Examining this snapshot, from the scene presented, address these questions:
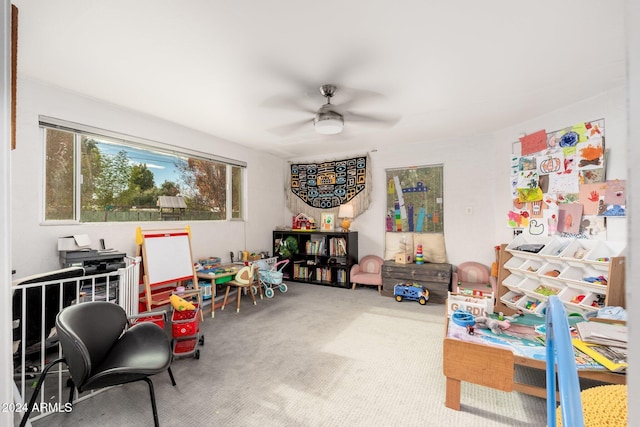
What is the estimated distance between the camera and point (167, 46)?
2.06 meters

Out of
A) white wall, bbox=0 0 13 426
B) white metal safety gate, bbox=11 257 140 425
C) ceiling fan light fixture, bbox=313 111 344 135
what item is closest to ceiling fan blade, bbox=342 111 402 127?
ceiling fan light fixture, bbox=313 111 344 135

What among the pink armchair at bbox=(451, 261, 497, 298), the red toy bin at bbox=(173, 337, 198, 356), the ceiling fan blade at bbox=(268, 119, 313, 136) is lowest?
the red toy bin at bbox=(173, 337, 198, 356)

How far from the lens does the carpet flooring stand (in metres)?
1.76

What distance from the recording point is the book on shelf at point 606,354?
5.50 feet

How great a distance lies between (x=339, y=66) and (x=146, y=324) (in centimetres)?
249

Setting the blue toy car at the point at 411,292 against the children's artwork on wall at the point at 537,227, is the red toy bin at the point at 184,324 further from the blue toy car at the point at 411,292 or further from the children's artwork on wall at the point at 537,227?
the children's artwork on wall at the point at 537,227

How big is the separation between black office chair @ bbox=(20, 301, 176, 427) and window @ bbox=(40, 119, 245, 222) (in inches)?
62.4

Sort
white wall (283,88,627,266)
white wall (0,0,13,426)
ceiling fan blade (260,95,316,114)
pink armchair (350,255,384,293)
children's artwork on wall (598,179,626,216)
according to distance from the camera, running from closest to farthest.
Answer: white wall (0,0,13,426) < children's artwork on wall (598,179,626,216) < ceiling fan blade (260,95,316,114) < white wall (283,88,627,266) < pink armchair (350,255,384,293)

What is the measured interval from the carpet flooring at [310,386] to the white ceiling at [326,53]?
2.50 metres

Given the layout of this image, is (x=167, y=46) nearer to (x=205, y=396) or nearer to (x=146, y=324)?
(x=146, y=324)

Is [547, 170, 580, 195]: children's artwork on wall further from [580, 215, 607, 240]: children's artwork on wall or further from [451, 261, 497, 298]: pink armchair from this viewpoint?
[451, 261, 497, 298]: pink armchair

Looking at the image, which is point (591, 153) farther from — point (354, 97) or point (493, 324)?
point (354, 97)

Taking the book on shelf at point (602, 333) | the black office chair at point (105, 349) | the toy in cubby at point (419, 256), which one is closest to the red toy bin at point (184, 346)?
the black office chair at point (105, 349)

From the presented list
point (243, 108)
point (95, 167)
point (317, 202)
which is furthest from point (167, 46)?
point (317, 202)
